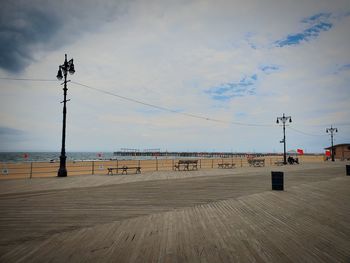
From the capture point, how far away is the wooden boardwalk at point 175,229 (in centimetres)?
347

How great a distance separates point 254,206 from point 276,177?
3.59 metres

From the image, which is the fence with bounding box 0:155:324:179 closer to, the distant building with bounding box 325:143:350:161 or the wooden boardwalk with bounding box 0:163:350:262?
the wooden boardwalk with bounding box 0:163:350:262

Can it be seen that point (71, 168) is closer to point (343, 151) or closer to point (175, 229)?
point (175, 229)

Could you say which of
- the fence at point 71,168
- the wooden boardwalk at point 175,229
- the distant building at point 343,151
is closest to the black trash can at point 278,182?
the wooden boardwalk at point 175,229

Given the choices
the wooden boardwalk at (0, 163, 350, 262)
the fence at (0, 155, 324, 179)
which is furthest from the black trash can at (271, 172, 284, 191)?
the fence at (0, 155, 324, 179)

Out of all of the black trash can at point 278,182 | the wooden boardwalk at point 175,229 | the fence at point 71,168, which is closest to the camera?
the wooden boardwalk at point 175,229

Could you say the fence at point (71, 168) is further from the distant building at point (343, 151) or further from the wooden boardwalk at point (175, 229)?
the distant building at point (343, 151)

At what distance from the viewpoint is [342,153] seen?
51.8m

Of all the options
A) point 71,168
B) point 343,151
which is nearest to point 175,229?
point 71,168

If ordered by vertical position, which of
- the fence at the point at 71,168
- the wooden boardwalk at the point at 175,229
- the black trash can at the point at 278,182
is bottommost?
the fence at the point at 71,168

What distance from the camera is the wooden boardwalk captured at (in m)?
3.47

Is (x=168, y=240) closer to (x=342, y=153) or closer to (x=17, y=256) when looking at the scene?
(x=17, y=256)

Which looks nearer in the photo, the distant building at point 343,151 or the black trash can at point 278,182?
the black trash can at point 278,182

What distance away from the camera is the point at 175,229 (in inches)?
183
